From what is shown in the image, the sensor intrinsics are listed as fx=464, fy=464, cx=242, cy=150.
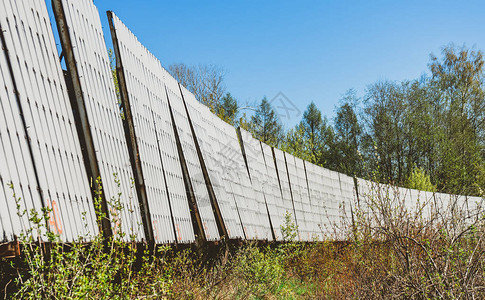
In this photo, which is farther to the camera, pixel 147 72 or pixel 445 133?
pixel 445 133

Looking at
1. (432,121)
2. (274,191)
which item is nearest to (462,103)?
(432,121)

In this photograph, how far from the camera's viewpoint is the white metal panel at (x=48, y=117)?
3.40 meters

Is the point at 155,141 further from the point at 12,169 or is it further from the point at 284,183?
the point at 284,183

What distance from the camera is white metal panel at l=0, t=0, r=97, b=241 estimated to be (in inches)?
134

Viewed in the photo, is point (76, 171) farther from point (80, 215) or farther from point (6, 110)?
point (6, 110)

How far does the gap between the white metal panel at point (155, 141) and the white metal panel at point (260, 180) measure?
2.68 metres

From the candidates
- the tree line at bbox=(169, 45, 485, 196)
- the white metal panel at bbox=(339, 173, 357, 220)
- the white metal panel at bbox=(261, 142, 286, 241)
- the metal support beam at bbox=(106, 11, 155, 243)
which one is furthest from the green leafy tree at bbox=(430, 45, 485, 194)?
the metal support beam at bbox=(106, 11, 155, 243)

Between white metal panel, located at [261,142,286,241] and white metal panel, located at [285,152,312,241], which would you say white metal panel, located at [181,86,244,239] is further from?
white metal panel, located at [285,152,312,241]

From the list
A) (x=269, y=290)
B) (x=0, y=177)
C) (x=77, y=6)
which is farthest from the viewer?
(x=269, y=290)

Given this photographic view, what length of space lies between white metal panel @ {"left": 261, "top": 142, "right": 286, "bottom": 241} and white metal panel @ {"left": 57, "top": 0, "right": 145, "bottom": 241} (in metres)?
4.49

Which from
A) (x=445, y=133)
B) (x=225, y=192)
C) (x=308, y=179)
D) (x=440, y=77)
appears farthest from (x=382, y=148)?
(x=225, y=192)

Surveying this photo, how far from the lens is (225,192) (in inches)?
277

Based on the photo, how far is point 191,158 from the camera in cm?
641

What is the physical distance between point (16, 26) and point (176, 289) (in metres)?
2.92
